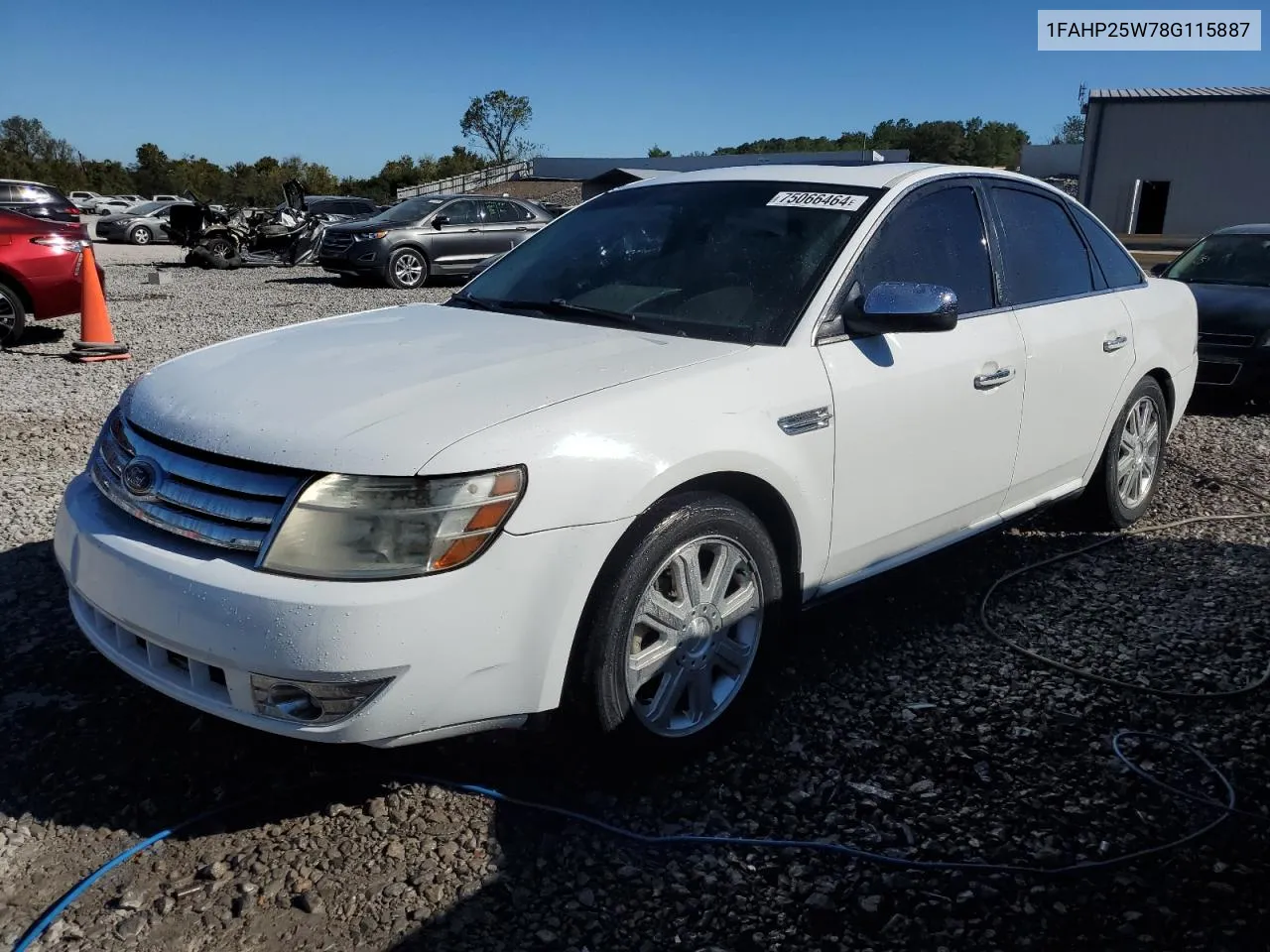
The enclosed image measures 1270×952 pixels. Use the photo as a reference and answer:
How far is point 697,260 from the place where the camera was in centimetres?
340

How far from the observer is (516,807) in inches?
104

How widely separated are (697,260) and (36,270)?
7.81 meters

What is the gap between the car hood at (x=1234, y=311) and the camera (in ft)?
24.5

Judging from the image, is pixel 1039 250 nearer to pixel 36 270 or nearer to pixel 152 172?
pixel 36 270

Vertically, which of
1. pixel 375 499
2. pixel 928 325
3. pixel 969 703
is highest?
pixel 928 325

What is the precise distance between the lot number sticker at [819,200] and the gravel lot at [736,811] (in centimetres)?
152

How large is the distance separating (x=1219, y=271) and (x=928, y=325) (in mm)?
6832

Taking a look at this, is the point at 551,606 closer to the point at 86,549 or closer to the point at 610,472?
the point at 610,472

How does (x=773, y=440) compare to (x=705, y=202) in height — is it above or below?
below

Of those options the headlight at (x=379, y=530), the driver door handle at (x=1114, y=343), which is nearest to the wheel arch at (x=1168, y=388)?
the driver door handle at (x=1114, y=343)

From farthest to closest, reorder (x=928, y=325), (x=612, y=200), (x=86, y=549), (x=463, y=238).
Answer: (x=463, y=238) < (x=612, y=200) < (x=928, y=325) < (x=86, y=549)

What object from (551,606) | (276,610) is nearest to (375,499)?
(276,610)

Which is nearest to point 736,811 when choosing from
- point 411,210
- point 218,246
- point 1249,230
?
point 1249,230

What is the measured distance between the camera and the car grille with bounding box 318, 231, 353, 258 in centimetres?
1712
